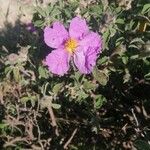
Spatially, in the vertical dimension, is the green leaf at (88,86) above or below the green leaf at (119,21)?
below

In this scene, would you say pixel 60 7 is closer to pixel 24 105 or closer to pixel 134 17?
pixel 134 17

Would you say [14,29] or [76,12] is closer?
[76,12]

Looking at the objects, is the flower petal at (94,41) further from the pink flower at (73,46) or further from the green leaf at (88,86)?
the green leaf at (88,86)

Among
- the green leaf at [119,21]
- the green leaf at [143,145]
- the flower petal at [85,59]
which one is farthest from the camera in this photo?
the green leaf at [119,21]

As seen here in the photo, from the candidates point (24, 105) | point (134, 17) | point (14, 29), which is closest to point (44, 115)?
point (24, 105)


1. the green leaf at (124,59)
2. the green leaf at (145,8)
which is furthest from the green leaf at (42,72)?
the green leaf at (145,8)

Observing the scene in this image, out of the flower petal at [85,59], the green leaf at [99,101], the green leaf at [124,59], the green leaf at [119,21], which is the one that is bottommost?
the green leaf at [99,101]

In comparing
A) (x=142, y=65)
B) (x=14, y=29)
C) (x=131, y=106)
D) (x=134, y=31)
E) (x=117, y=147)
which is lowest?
(x=117, y=147)
